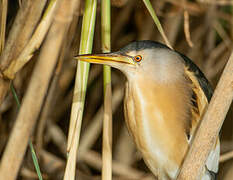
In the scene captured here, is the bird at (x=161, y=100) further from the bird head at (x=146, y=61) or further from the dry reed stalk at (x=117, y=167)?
the dry reed stalk at (x=117, y=167)

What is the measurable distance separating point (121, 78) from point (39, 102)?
884mm

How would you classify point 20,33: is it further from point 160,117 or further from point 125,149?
point 125,149

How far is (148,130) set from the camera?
1.00 m

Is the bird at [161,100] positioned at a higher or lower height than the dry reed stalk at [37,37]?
lower

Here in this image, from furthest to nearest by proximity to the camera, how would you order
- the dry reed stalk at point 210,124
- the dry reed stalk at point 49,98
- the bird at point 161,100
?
1. the dry reed stalk at point 49,98
2. the bird at point 161,100
3. the dry reed stalk at point 210,124

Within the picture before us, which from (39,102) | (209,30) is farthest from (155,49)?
(209,30)

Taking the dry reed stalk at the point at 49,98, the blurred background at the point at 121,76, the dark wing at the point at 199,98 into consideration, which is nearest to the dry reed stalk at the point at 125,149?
the blurred background at the point at 121,76

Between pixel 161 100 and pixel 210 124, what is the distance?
0.26m

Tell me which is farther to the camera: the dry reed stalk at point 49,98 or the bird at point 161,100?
→ the dry reed stalk at point 49,98

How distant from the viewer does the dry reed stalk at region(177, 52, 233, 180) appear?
2.37ft

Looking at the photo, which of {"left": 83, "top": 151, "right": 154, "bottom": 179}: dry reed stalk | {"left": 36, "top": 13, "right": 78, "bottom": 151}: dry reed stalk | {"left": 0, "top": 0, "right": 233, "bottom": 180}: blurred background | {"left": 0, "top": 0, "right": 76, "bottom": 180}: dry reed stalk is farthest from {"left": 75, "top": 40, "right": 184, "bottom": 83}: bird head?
{"left": 83, "top": 151, "right": 154, "bottom": 179}: dry reed stalk

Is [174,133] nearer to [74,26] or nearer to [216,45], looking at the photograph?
[74,26]

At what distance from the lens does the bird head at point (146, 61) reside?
2.99 ft

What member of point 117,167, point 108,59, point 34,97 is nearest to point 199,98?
point 108,59
